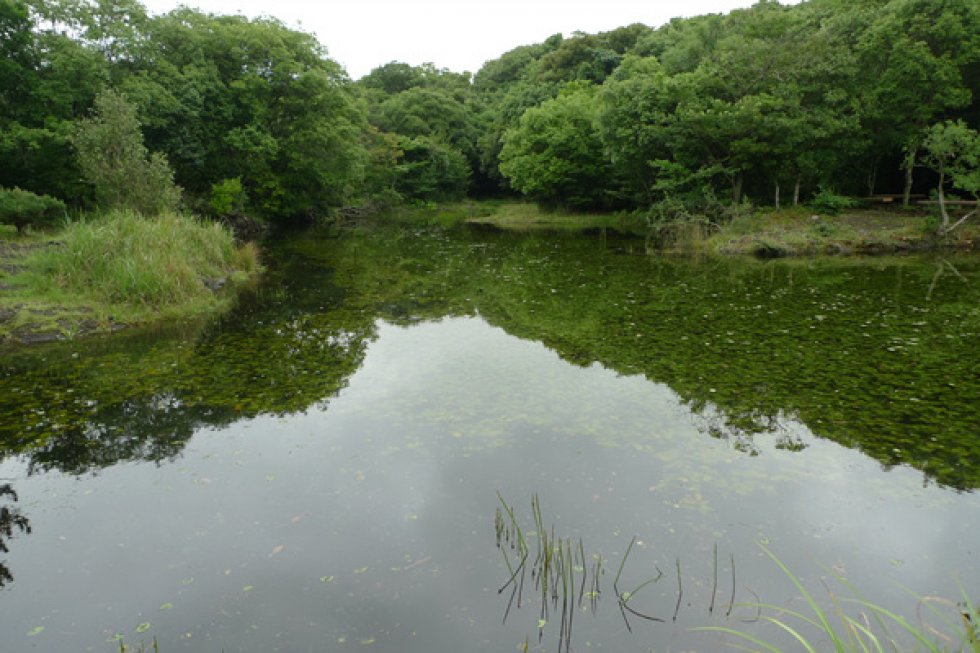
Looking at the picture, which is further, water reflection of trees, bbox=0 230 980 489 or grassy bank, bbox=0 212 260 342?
grassy bank, bbox=0 212 260 342

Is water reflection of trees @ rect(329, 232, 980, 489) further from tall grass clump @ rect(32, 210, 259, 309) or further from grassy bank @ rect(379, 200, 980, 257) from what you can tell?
tall grass clump @ rect(32, 210, 259, 309)

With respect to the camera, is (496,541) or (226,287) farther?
(226,287)

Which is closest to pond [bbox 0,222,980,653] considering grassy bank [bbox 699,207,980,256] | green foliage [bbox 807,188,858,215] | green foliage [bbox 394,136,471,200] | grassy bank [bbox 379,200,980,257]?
→ grassy bank [bbox 699,207,980,256]

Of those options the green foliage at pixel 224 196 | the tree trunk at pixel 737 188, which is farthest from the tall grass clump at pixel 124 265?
the tree trunk at pixel 737 188

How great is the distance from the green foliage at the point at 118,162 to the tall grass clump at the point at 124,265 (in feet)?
6.12

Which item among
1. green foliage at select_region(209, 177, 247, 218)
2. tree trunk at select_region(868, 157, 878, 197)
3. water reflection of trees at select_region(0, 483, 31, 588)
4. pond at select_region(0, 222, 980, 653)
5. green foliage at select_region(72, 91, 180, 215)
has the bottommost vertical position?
pond at select_region(0, 222, 980, 653)

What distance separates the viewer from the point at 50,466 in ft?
18.9

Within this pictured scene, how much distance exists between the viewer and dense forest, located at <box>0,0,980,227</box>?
63.0 ft

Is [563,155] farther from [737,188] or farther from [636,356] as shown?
[636,356]

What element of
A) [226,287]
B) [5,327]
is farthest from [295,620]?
[226,287]

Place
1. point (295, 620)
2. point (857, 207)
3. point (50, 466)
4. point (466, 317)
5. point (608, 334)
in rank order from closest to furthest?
point (295, 620) < point (50, 466) < point (608, 334) < point (466, 317) < point (857, 207)

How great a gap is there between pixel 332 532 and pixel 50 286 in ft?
32.1

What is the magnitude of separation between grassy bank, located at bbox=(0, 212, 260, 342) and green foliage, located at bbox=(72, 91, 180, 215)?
194 centimetres

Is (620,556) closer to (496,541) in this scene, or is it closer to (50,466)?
(496,541)
